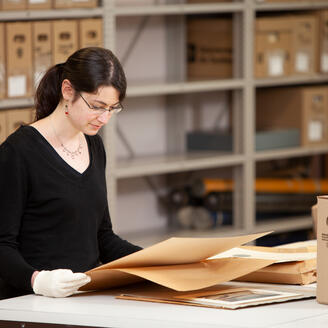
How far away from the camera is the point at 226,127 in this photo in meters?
4.78

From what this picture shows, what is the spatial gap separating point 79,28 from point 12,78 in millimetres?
380

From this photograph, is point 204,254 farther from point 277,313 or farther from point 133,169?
point 133,169

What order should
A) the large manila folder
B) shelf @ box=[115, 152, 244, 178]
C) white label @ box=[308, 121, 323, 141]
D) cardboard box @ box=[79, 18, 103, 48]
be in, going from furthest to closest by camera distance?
1. white label @ box=[308, 121, 323, 141]
2. shelf @ box=[115, 152, 244, 178]
3. cardboard box @ box=[79, 18, 103, 48]
4. the large manila folder

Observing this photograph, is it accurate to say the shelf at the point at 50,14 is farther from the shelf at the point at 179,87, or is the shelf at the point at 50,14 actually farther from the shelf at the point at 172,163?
the shelf at the point at 172,163

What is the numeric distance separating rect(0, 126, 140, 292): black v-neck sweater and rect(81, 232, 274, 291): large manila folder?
1.09 ft

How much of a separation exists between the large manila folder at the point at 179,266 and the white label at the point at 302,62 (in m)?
2.69

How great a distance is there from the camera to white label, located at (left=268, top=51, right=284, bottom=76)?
4.35 meters

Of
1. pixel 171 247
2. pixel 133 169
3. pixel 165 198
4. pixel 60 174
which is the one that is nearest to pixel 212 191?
pixel 165 198

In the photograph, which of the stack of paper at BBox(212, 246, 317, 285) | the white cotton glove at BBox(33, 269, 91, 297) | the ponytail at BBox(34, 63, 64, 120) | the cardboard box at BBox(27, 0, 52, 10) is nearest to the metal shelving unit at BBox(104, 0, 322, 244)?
the cardboard box at BBox(27, 0, 52, 10)

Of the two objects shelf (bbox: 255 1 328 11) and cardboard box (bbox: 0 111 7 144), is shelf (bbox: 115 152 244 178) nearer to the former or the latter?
cardboard box (bbox: 0 111 7 144)

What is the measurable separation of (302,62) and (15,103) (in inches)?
66.8

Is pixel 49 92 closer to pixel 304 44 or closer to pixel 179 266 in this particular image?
pixel 179 266

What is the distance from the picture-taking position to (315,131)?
4.53 metres

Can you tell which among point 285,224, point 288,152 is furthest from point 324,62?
point 285,224
